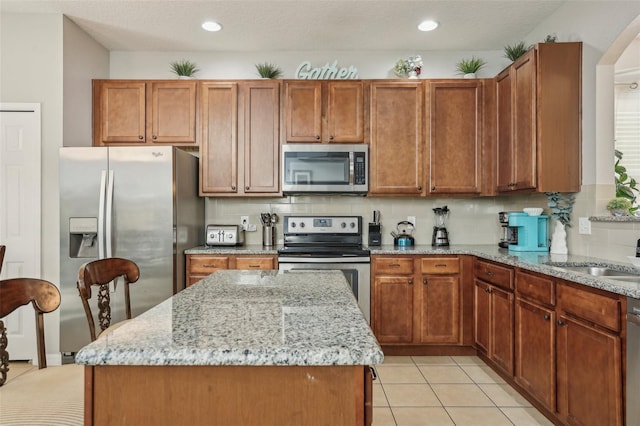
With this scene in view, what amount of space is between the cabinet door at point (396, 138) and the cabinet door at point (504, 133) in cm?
66

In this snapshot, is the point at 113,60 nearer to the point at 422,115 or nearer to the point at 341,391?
the point at 422,115

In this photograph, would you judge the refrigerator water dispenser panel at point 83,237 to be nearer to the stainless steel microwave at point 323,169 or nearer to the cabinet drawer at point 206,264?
the cabinet drawer at point 206,264

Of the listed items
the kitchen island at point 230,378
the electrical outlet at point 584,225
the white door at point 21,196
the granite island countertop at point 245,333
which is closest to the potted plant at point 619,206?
the electrical outlet at point 584,225

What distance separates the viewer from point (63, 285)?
3203 millimetres

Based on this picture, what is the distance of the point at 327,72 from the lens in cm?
389

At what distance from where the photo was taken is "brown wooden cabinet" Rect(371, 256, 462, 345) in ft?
11.3

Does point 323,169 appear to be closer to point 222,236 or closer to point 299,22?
point 222,236

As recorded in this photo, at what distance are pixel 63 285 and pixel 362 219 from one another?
2.63 meters

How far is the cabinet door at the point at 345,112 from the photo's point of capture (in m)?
3.70

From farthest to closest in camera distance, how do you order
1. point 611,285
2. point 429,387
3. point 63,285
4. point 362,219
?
point 362,219
point 63,285
point 429,387
point 611,285

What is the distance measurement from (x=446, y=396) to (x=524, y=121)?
81.9 inches

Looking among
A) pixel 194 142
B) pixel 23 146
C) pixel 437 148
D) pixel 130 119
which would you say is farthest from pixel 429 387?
pixel 23 146

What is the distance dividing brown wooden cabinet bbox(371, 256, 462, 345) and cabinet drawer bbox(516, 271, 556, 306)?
0.83 meters

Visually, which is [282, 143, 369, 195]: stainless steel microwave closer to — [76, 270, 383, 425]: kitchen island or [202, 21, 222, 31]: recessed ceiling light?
[202, 21, 222, 31]: recessed ceiling light
